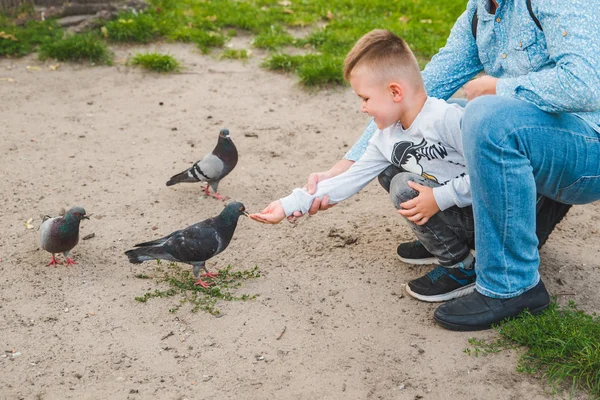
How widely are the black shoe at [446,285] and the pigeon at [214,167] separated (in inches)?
77.0

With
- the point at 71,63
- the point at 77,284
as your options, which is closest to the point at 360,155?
the point at 77,284

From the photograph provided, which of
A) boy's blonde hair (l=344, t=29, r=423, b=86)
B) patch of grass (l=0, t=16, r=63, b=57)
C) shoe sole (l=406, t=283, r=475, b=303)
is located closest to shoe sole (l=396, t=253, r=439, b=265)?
shoe sole (l=406, t=283, r=475, b=303)

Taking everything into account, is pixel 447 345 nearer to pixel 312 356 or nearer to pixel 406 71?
pixel 312 356

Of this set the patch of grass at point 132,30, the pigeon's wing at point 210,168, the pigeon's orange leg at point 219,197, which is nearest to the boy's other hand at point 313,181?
the pigeon's wing at point 210,168

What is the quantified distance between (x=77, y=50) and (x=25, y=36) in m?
0.78

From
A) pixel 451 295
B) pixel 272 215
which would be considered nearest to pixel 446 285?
pixel 451 295

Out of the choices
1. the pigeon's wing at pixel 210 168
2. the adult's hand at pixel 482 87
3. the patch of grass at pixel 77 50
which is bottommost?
the patch of grass at pixel 77 50

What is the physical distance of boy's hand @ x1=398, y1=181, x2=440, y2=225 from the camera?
11.9 ft

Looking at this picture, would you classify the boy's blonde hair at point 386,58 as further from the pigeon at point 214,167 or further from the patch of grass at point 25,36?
the patch of grass at point 25,36

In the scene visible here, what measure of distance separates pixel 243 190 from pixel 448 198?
7.23 feet

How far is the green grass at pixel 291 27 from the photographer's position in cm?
766

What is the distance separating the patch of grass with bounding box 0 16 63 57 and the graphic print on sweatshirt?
5.35m

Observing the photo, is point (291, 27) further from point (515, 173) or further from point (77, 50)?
point (515, 173)

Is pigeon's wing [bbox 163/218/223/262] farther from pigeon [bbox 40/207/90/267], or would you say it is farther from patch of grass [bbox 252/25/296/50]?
patch of grass [bbox 252/25/296/50]
